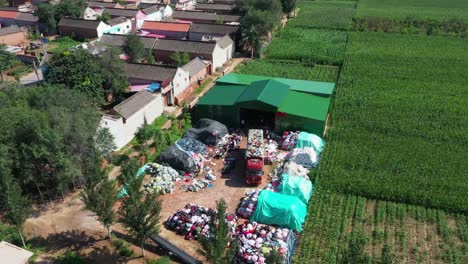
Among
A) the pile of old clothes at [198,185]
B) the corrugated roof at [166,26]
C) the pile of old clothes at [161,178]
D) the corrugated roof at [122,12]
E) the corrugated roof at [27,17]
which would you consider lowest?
the pile of old clothes at [198,185]

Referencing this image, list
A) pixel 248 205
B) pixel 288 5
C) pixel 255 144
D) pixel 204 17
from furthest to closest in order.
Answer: pixel 288 5 → pixel 204 17 → pixel 255 144 → pixel 248 205

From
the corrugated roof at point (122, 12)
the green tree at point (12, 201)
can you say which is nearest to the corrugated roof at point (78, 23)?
the corrugated roof at point (122, 12)

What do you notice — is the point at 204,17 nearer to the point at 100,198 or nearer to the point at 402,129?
the point at 402,129

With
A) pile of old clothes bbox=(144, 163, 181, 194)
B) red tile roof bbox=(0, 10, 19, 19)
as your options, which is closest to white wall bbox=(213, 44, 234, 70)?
pile of old clothes bbox=(144, 163, 181, 194)

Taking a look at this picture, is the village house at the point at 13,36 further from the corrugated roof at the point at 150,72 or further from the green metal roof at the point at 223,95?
the green metal roof at the point at 223,95

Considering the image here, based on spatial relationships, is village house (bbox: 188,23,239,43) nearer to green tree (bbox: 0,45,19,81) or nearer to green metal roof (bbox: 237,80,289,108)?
green metal roof (bbox: 237,80,289,108)

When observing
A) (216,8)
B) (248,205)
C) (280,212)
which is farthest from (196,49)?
(280,212)

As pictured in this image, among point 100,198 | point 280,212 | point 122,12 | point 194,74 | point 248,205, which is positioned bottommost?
point 248,205
